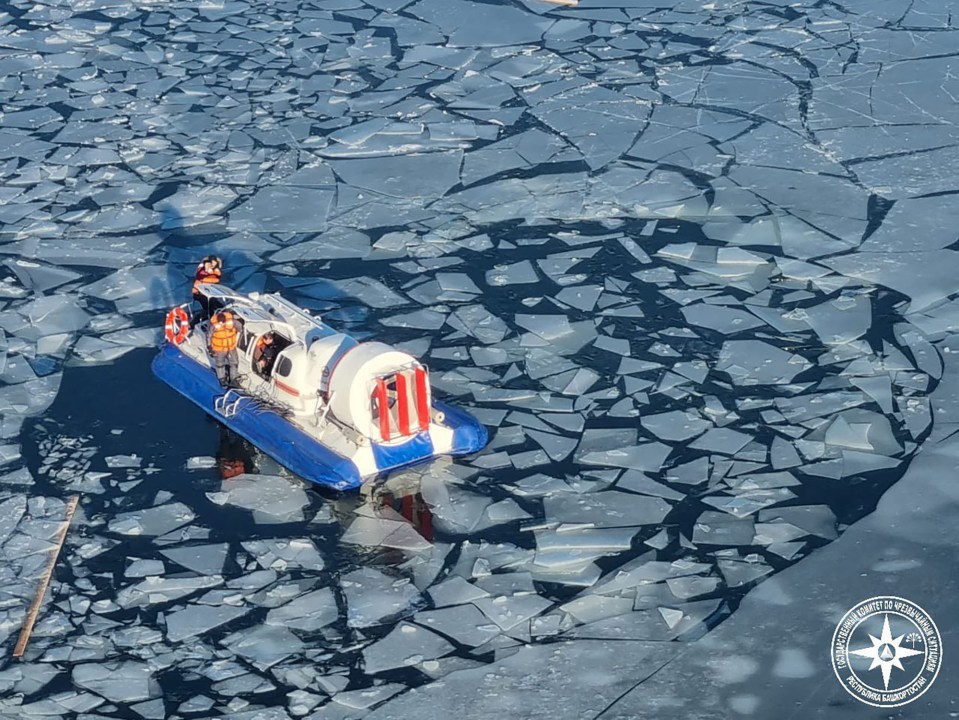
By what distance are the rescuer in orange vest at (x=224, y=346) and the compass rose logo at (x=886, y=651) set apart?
11.3 ft

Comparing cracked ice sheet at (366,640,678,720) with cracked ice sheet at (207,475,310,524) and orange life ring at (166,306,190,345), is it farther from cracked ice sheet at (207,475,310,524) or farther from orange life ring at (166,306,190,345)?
orange life ring at (166,306,190,345)

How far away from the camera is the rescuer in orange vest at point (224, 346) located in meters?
7.81

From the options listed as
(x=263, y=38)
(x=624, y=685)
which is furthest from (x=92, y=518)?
(x=263, y=38)

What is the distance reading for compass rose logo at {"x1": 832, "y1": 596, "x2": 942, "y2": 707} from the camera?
6.09 m

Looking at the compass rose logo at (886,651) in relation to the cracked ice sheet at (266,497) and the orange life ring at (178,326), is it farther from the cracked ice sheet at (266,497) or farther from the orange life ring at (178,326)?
the orange life ring at (178,326)

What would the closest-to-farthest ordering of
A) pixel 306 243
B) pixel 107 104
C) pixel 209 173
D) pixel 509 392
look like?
pixel 509 392
pixel 306 243
pixel 209 173
pixel 107 104

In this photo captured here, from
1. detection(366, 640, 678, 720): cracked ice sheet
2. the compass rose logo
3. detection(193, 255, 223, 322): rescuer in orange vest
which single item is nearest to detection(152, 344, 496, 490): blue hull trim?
detection(193, 255, 223, 322): rescuer in orange vest

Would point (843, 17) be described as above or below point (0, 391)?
A: above

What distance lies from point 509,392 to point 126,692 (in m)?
2.86

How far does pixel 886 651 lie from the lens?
6293 millimetres

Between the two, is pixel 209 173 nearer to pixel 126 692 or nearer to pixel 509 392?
pixel 509 392

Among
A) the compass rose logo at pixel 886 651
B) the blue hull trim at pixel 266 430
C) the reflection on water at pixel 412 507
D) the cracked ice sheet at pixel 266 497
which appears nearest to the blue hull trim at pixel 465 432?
the reflection on water at pixel 412 507

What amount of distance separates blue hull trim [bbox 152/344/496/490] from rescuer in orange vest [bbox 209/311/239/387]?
0.15 meters

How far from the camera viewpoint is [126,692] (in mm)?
6332
